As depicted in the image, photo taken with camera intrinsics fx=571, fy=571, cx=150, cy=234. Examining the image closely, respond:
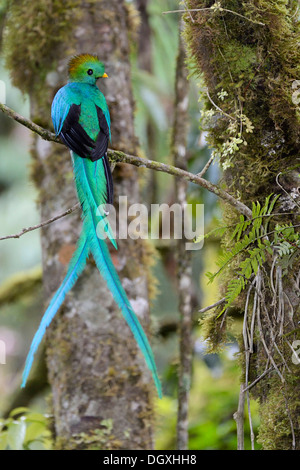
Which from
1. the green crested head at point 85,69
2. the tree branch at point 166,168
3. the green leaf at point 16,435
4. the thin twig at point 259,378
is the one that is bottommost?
the thin twig at point 259,378

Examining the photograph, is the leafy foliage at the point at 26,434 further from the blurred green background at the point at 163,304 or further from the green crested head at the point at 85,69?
the green crested head at the point at 85,69

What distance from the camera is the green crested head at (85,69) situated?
140 cm

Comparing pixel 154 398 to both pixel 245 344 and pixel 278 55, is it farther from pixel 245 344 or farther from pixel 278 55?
pixel 278 55

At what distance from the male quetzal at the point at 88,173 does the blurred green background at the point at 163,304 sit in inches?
21.5

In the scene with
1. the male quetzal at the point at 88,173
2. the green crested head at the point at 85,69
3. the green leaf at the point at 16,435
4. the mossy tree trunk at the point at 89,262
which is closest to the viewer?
the male quetzal at the point at 88,173

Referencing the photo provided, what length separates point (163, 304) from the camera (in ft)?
16.4

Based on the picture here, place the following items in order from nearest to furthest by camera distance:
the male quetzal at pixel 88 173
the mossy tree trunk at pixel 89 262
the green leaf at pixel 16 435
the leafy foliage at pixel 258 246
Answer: the male quetzal at pixel 88 173 < the leafy foliage at pixel 258 246 < the green leaf at pixel 16 435 < the mossy tree trunk at pixel 89 262

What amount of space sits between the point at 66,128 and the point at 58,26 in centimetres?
149

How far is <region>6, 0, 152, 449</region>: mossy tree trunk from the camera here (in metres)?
2.26

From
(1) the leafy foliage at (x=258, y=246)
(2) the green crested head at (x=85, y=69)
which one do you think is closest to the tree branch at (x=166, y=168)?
(1) the leafy foliage at (x=258, y=246)

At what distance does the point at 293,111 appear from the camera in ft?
3.99

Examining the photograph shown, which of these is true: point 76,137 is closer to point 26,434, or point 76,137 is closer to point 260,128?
point 260,128

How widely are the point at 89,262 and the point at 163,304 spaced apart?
2.72 metres

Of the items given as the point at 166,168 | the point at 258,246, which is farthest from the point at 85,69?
the point at 258,246
